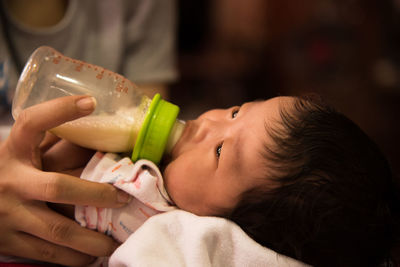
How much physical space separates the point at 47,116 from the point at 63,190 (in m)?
0.16

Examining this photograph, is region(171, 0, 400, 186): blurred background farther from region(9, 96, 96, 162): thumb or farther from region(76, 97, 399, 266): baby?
region(9, 96, 96, 162): thumb

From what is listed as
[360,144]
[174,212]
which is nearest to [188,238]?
[174,212]

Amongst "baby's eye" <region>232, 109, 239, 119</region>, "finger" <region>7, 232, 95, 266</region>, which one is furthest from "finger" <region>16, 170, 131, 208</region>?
"baby's eye" <region>232, 109, 239, 119</region>

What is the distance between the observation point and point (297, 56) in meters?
3.42

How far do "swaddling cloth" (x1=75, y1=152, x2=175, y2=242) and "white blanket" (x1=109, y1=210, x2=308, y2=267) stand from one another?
5 cm

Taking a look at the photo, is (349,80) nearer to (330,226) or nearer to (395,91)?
(395,91)

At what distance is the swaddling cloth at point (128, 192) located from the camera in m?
0.83

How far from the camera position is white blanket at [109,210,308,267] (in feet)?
2.43

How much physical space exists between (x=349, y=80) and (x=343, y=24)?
1.64 ft

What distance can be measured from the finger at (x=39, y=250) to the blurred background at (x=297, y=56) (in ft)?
7.50

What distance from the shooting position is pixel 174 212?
837 mm

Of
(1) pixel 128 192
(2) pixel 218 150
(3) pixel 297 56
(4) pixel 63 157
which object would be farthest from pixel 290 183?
(3) pixel 297 56

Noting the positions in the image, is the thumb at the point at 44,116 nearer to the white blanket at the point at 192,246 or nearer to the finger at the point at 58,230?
the finger at the point at 58,230

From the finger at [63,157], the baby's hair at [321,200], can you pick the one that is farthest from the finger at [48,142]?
the baby's hair at [321,200]
